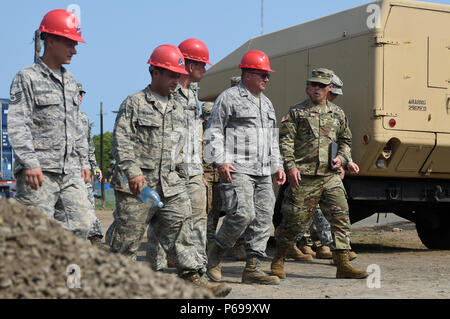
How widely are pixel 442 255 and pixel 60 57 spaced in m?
7.24

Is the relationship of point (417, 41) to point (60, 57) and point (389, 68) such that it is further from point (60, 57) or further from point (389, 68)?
point (60, 57)

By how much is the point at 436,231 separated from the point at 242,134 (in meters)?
5.95

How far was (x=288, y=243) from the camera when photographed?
8.41 m

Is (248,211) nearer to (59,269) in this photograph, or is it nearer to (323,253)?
(59,269)

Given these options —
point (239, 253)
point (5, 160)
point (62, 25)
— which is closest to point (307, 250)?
point (239, 253)

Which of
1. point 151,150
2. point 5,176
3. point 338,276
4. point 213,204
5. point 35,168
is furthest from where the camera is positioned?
point 5,176

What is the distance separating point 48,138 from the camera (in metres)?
5.85

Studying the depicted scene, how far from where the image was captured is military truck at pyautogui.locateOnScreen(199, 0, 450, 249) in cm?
1022

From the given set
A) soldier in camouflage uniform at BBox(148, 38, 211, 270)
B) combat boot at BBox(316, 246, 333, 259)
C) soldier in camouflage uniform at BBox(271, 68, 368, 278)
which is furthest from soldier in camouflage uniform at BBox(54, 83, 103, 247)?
combat boot at BBox(316, 246, 333, 259)

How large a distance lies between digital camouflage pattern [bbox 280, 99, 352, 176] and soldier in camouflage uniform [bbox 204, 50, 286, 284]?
1.65ft

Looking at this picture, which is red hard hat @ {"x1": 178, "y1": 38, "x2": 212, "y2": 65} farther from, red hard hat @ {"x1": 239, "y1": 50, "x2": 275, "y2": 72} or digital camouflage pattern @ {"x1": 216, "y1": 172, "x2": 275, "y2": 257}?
digital camouflage pattern @ {"x1": 216, "y1": 172, "x2": 275, "y2": 257}
